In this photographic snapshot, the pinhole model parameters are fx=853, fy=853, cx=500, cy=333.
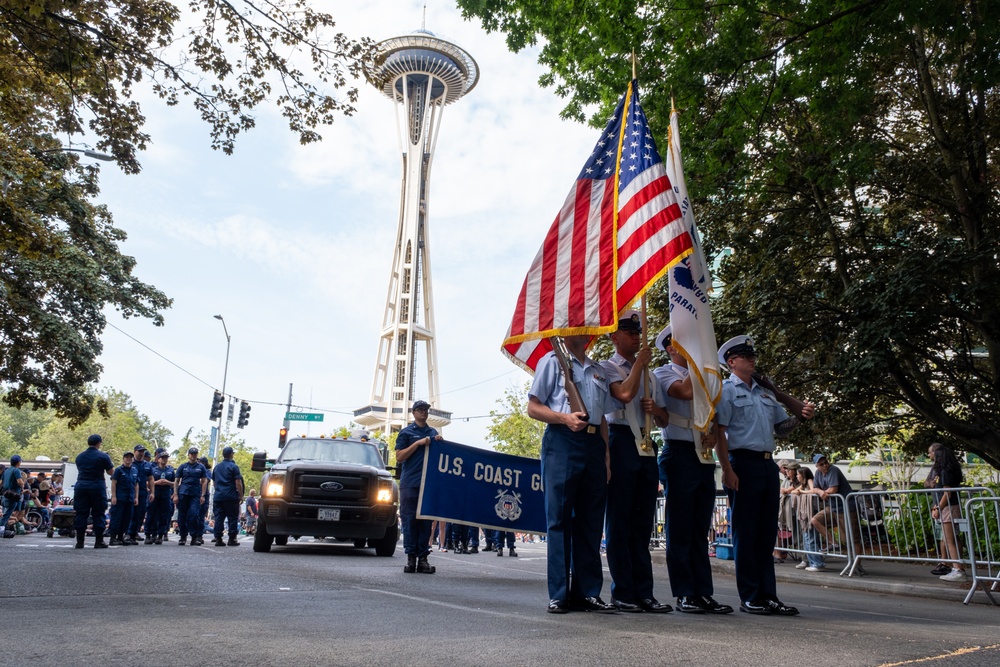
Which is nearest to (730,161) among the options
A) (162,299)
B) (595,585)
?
(595,585)

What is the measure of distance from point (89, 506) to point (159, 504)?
321 cm

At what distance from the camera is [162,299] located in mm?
26031

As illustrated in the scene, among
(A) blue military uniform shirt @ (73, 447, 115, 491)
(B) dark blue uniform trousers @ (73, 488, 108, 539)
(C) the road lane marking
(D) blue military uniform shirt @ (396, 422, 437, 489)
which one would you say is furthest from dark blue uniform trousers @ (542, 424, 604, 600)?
(B) dark blue uniform trousers @ (73, 488, 108, 539)

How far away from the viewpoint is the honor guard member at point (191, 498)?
16406 millimetres

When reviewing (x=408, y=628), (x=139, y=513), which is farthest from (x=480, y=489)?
(x=139, y=513)

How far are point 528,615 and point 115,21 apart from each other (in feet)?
27.0

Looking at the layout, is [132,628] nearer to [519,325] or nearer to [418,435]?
[519,325]

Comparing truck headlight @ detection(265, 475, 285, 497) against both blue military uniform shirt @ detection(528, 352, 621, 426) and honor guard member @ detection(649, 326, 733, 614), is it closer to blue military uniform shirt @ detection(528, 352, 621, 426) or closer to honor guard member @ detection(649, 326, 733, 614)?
honor guard member @ detection(649, 326, 733, 614)

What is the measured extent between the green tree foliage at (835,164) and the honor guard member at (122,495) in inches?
379

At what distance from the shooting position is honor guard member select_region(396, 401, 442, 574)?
9.80 meters

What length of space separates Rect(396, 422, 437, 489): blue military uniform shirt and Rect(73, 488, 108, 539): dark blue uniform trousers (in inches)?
259

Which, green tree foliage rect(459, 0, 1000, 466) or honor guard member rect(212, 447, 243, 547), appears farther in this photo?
honor guard member rect(212, 447, 243, 547)

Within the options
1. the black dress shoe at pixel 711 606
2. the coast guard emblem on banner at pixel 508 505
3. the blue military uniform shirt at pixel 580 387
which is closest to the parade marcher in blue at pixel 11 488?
the coast guard emblem on banner at pixel 508 505

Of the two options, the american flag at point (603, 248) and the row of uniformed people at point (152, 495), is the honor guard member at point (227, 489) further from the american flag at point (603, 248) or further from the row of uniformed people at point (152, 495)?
the american flag at point (603, 248)
